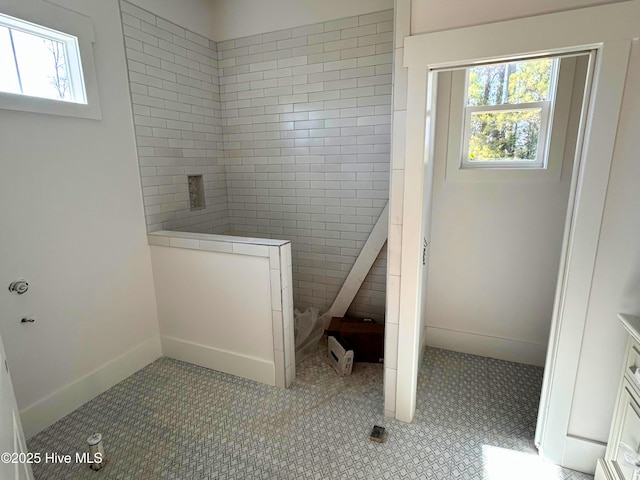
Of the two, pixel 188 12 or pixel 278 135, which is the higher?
pixel 188 12

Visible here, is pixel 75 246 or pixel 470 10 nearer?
pixel 470 10

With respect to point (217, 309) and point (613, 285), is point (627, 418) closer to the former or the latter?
point (613, 285)

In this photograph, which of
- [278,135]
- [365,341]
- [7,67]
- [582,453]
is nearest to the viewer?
[582,453]

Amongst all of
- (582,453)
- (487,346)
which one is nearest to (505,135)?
(487,346)

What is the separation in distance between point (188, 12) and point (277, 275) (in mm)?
2411

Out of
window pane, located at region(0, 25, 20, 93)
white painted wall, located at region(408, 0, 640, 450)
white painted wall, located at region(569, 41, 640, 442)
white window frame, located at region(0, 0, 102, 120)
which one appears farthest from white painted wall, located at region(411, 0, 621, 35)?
window pane, located at region(0, 25, 20, 93)

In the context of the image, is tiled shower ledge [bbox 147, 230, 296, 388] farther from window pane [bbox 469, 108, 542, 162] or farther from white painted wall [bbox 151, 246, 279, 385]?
window pane [bbox 469, 108, 542, 162]

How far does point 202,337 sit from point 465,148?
2.51m

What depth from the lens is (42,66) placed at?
199cm

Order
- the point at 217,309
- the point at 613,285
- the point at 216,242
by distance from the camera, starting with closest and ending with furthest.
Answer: the point at 613,285 → the point at 216,242 → the point at 217,309

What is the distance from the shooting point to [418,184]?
1.75 meters

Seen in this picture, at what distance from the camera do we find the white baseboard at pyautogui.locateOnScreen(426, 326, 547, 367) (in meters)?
2.58

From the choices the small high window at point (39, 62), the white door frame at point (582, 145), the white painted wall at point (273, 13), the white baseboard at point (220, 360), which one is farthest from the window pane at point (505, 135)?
the small high window at point (39, 62)

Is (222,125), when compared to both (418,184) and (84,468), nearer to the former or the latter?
(418,184)
